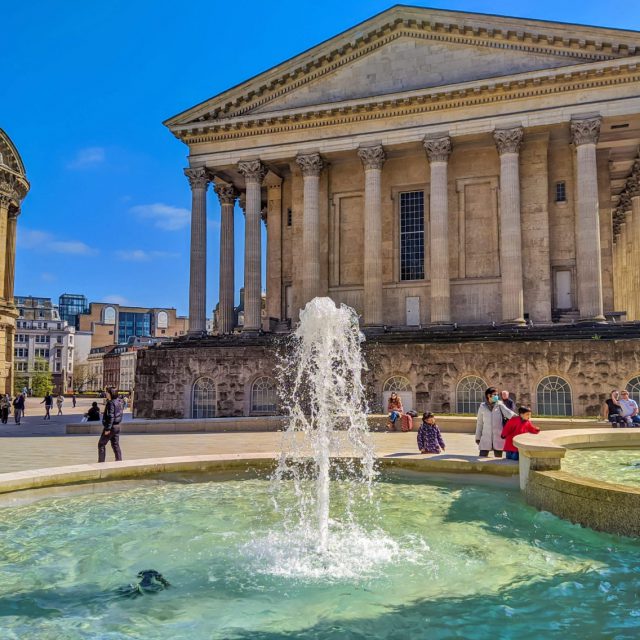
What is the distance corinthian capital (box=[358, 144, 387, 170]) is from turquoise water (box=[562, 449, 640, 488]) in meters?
22.8

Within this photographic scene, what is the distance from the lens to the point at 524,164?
3325 centimetres

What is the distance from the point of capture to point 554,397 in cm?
2570

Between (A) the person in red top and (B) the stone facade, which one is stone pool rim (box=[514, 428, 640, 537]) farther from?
(B) the stone facade

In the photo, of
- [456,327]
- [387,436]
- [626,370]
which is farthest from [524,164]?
[387,436]

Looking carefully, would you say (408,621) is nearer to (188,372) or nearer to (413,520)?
(413,520)

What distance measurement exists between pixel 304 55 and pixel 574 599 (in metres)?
33.8

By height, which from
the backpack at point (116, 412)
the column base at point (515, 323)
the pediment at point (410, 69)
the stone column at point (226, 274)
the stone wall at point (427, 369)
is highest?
the pediment at point (410, 69)

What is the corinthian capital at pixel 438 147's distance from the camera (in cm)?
3219

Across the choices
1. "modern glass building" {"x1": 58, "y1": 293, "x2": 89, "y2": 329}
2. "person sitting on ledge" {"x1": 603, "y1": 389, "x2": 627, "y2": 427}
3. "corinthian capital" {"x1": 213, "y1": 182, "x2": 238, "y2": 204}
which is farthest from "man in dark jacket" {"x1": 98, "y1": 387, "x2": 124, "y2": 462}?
"modern glass building" {"x1": 58, "y1": 293, "x2": 89, "y2": 329}

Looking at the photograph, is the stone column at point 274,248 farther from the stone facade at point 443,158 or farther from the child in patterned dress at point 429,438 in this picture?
the child in patterned dress at point 429,438

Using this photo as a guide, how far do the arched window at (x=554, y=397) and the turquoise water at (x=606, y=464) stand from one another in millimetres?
11479

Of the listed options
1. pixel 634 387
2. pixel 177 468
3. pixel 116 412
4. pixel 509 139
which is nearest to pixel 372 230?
pixel 509 139

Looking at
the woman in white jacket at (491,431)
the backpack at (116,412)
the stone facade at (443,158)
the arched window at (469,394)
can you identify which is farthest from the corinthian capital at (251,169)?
the woman in white jacket at (491,431)

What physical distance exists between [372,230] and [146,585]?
1121 inches
